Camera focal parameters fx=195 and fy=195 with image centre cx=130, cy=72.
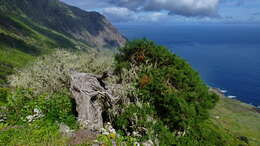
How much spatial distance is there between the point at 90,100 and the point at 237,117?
5598 inches

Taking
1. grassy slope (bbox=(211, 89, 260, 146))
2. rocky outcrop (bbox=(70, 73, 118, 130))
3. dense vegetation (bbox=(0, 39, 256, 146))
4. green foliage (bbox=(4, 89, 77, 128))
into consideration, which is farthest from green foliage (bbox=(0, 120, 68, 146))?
grassy slope (bbox=(211, 89, 260, 146))

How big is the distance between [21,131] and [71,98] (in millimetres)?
4398

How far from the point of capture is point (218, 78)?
650 feet

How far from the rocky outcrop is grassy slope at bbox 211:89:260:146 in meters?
96.2

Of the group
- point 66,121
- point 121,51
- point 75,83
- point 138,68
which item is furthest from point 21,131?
point 121,51

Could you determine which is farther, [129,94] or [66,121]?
[129,94]

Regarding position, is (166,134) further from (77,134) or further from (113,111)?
(77,134)

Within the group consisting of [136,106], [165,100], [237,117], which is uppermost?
[165,100]

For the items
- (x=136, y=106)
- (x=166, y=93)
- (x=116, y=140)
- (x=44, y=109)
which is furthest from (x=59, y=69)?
(x=116, y=140)

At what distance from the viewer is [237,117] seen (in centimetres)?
13088

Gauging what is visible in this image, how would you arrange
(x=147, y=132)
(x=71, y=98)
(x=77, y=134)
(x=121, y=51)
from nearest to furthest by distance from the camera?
(x=77, y=134), (x=147, y=132), (x=71, y=98), (x=121, y=51)

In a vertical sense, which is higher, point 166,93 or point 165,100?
point 166,93

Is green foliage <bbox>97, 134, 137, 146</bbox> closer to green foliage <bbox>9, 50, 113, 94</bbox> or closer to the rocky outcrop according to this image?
the rocky outcrop

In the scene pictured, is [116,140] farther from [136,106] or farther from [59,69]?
[59,69]
